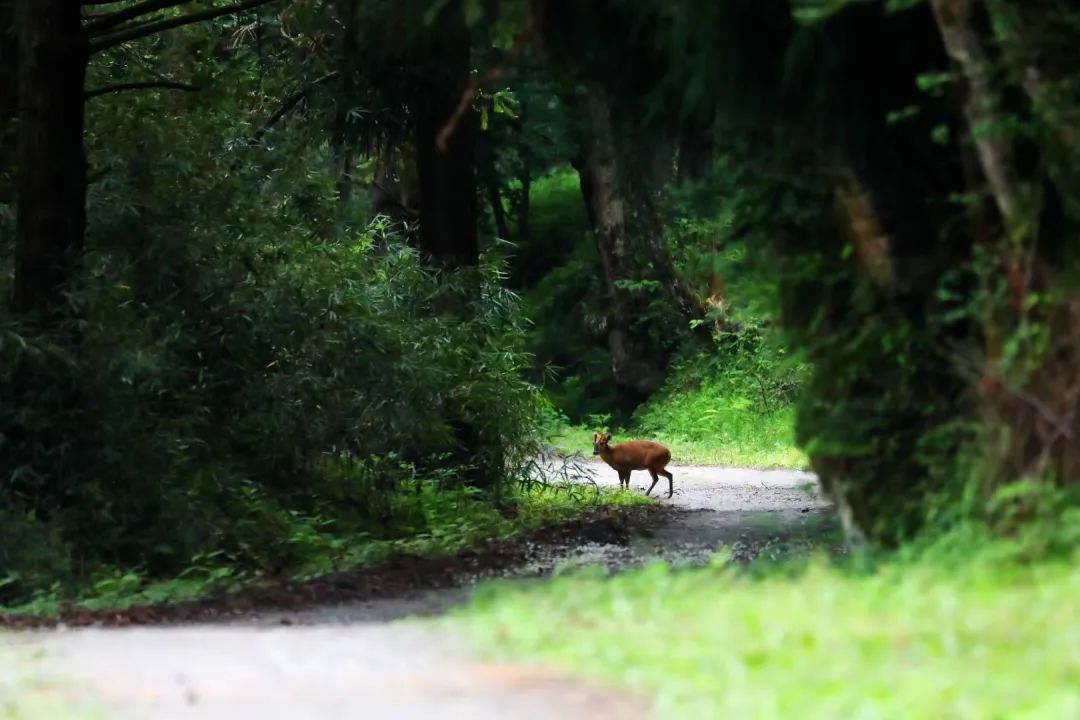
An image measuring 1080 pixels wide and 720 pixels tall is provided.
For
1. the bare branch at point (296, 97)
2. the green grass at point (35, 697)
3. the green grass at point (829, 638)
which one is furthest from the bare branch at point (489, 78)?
the bare branch at point (296, 97)

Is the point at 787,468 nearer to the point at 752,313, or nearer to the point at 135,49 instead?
the point at 135,49

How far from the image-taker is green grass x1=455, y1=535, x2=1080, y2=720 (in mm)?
5574

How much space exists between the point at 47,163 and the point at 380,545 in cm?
480

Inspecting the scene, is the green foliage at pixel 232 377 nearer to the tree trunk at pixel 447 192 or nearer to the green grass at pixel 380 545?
the green grass at pixel 380 545

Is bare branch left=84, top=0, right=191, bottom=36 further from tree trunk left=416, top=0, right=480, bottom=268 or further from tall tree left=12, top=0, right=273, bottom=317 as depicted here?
tree trunk left=416, top=0, right=480, bottom=268

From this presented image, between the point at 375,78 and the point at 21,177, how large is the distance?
18.6ft

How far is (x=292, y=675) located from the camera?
7090mm

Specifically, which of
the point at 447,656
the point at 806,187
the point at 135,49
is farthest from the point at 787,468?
the point at 447,656

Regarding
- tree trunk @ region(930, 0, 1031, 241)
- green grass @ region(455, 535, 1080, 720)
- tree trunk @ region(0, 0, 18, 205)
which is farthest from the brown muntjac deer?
tree trunk @ region(930, 0, 1031, 241)

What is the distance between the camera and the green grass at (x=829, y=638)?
557 cm

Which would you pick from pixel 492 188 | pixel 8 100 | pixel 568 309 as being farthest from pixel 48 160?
pixel 568 309

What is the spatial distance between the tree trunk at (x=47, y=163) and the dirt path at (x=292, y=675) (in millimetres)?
4399

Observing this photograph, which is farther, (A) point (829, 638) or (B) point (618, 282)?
(B) point (618, 282)

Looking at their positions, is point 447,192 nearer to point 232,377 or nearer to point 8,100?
point 232,377
